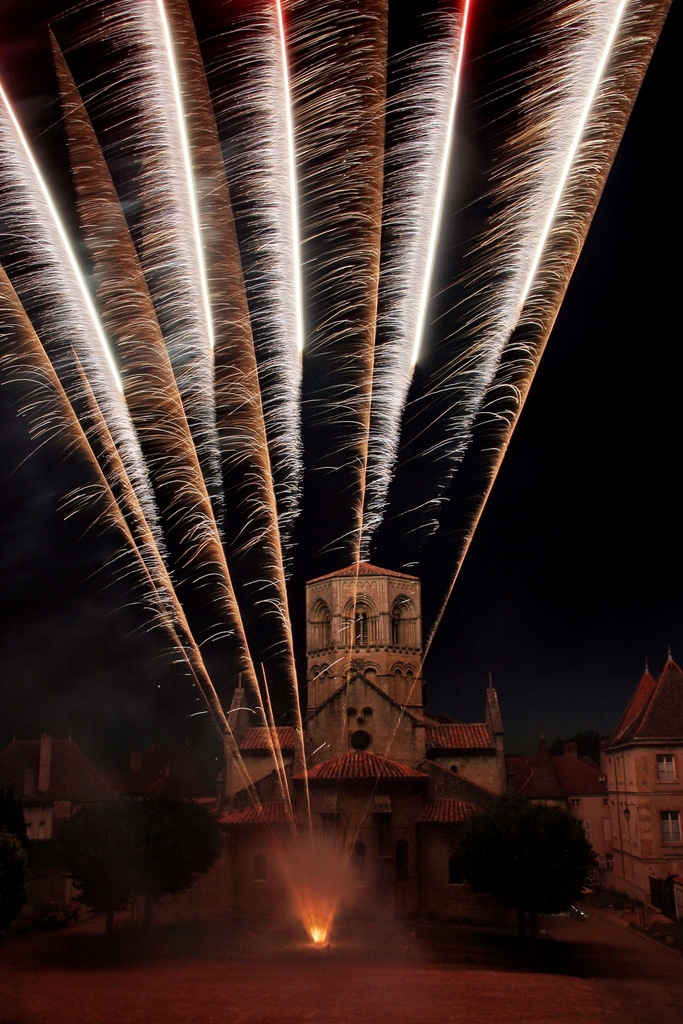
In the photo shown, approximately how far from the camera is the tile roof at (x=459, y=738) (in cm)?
4272

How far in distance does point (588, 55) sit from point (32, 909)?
36.4 metres

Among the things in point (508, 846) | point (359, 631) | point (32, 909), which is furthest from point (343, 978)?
point (359, 631)

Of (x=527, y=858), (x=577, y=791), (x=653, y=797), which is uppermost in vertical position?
(x=653, y=797)

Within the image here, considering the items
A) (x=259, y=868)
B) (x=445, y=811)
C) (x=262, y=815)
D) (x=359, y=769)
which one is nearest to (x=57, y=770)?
(x=262, y=815)

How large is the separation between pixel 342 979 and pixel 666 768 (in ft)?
69.8

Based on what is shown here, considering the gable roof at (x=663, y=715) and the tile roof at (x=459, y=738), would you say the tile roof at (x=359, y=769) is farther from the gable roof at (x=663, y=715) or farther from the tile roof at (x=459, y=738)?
the gable roof at (x=663, y=715)

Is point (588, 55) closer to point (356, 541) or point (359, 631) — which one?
point (356, 541)

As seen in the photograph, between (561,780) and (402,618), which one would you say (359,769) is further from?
(561,780)

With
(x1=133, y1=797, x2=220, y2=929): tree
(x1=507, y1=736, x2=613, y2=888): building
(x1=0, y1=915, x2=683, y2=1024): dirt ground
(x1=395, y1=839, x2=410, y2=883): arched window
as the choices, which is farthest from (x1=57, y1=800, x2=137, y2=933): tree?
(x1=507, y1=736, x2=613, y2=888): building

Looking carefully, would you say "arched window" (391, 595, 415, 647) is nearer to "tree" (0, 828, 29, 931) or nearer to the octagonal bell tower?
the octagonal bell tower

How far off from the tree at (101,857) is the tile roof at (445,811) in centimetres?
1211

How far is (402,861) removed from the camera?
3572 centimetres

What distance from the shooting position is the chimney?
1853 inches

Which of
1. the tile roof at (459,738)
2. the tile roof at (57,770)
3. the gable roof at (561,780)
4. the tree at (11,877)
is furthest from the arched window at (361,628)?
the tree at (11,877)
